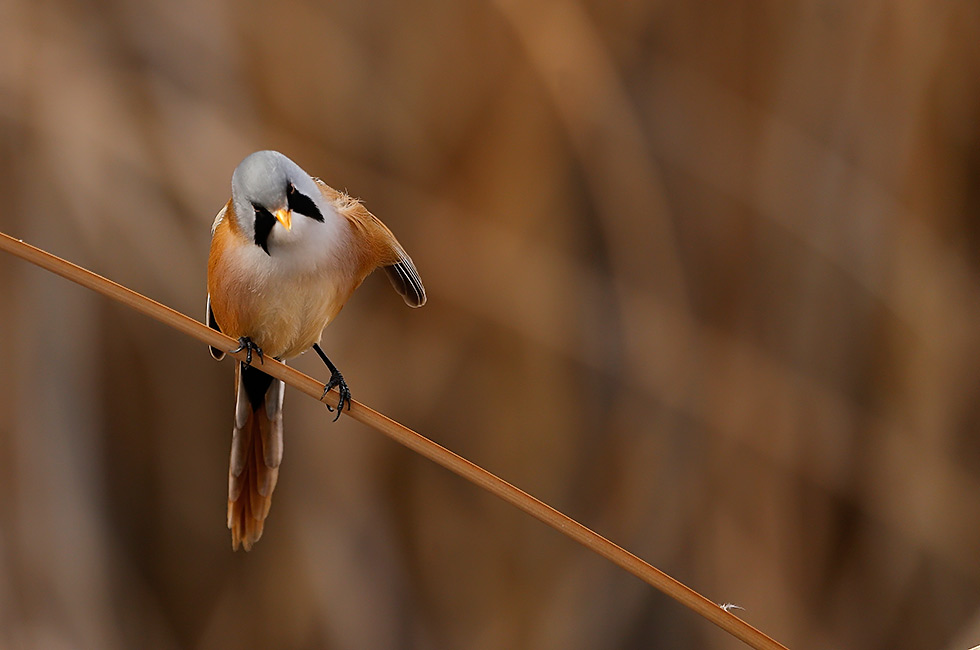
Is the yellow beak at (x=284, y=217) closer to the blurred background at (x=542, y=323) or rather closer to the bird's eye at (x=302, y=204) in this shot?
the bird's eye at (x=302, y=204)

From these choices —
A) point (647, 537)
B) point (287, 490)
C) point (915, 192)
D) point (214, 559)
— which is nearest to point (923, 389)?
point (915, 192)

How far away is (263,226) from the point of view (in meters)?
0.61

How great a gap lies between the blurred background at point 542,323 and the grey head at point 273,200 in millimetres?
520

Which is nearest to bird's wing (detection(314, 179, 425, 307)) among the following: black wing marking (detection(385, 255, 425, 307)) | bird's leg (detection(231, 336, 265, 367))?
black wing marking (detection(385, 255, 425, 307))

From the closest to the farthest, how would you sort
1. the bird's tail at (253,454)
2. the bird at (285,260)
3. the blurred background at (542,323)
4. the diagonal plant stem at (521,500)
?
the diagonal plant stem at (521,500), the bird at (285,260), the bird's tail at (253,454), the blurred background at (542,323)

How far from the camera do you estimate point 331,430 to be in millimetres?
1181

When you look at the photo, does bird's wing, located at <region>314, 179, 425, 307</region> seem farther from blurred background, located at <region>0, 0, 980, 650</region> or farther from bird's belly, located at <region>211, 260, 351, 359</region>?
blurred background, located at <region>0, 0, 980, 650</region>

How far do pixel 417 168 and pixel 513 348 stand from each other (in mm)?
265

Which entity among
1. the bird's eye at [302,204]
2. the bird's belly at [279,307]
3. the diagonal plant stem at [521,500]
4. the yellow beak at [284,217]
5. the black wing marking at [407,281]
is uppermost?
the black wing marking at [407,281]

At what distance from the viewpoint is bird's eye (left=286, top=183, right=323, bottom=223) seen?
59 centimetres

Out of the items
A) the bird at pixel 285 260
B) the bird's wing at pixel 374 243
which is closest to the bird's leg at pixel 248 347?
the bird at pixel 285 260

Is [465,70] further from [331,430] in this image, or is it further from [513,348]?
[331,430]

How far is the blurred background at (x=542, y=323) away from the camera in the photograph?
43.8 inches

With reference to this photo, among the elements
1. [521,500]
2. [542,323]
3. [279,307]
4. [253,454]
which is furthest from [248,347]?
[542,323]
